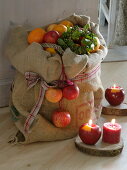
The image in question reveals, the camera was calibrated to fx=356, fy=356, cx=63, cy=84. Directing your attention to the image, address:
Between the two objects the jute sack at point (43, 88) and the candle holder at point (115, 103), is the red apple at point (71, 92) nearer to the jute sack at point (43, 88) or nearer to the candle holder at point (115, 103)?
the jute sack at point (43, 88)

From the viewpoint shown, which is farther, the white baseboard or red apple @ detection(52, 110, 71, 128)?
the white baseboard

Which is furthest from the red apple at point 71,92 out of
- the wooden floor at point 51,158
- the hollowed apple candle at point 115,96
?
the hollowed apple candle at point 115,96

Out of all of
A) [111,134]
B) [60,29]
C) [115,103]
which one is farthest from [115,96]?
[60,29]

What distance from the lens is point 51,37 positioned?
5.35 feet

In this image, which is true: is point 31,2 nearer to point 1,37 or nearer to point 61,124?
point 1,37

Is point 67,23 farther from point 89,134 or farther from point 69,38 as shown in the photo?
point 89,134

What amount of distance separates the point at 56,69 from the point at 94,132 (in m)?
0.32

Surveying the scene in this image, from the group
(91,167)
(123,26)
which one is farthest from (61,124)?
(123,26)

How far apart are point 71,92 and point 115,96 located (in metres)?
0.39

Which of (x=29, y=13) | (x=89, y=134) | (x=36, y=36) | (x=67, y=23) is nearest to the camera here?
(x=89, y=134)

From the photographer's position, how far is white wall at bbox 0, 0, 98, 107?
1.85m

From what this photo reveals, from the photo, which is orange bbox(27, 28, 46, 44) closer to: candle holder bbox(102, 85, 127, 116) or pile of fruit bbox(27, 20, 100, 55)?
pile of fruit bbox(27, 20, 100, 55)

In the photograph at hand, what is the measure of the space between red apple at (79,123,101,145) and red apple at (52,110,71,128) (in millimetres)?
85

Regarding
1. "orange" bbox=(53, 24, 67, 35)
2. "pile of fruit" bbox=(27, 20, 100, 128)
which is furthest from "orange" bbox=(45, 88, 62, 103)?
"orange" bbox=(53, 24, 67, 35)
